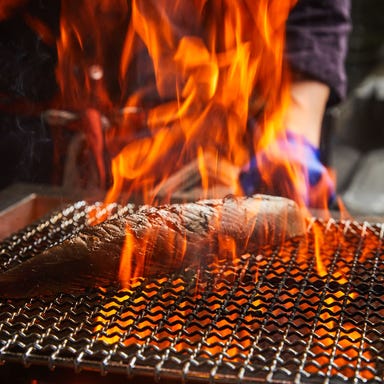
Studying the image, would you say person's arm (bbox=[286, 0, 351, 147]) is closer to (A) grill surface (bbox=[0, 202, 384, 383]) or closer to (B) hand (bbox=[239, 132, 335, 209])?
(B) hand (bbox=[239, 132, 335, 209])

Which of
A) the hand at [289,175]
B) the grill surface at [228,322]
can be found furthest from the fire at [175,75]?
the grill surface at [228,322]

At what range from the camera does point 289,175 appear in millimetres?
2227

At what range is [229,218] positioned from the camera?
5.79 ft

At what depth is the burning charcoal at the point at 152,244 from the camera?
1564 mm

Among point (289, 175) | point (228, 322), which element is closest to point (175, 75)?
point (289, 175)

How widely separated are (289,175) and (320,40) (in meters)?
1.03

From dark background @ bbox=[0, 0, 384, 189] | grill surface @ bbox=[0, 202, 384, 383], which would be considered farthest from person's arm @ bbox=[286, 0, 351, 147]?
grill surface @ bbox=[0, 202, 384, 383]

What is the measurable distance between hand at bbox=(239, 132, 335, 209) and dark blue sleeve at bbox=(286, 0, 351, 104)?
2.21 feet

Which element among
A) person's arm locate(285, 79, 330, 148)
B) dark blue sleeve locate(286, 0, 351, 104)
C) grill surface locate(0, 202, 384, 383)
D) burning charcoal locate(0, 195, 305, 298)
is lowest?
grill surface locate(0, 202, 384, 383)

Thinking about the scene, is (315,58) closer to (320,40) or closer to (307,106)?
(320,40)

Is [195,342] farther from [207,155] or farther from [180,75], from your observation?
[180,75]

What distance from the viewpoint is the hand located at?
7.31ft

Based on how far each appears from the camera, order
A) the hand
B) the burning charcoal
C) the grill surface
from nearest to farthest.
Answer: the grill surface < the burning charcoal < the hand

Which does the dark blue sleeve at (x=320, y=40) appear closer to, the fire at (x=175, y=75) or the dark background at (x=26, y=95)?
the fire at (x=175, y=75)
